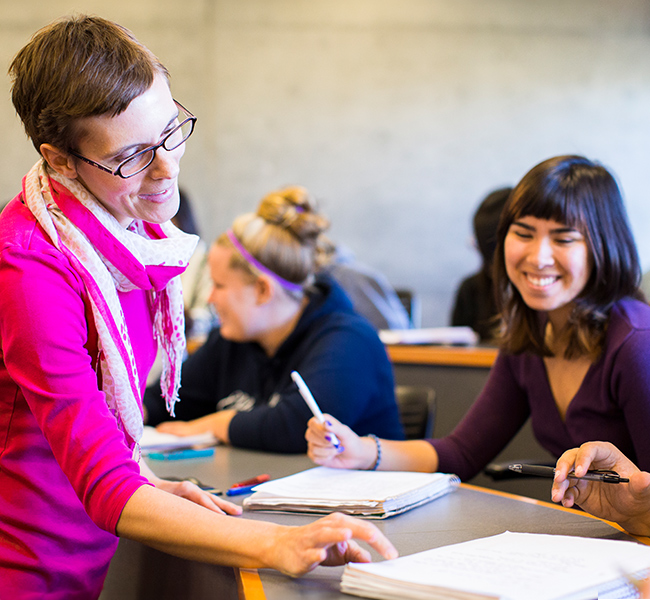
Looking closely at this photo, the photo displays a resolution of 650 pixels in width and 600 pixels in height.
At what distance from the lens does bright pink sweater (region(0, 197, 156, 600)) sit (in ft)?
2.73

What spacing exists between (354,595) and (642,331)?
2.57ft

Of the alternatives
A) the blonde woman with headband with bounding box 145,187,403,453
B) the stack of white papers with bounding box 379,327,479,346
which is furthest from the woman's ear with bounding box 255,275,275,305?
the stack of white papers with bounding box 379,327,479,346

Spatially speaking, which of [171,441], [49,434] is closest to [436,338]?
[171,441]

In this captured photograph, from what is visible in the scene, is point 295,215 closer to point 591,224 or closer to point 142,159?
point 591,224

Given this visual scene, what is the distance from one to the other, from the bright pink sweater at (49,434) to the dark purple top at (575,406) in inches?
31.5

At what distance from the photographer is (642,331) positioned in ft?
4.26

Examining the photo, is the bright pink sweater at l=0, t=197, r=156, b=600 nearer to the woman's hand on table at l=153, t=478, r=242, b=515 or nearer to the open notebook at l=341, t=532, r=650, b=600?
the woman's hand on table at l=153, t=478, r=242, b=515

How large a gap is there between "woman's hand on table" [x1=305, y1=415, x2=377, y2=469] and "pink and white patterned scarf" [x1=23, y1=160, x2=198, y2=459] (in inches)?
16.2

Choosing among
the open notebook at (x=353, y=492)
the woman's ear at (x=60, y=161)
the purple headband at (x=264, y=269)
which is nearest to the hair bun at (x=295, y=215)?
the purple headband at (x=264, y=269)

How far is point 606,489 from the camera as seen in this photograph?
1.06 metres

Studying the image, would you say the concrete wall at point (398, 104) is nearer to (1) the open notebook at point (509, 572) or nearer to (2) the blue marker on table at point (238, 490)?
(2) the blue marker on table at point (238, 490)

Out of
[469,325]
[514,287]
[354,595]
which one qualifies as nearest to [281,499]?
[354,595]

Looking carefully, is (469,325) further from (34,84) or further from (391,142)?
(34,84)

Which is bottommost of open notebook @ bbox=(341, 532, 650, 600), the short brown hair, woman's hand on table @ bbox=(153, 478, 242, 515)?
woman's hand on table @ bbox=(153, 478, 242, 515)
